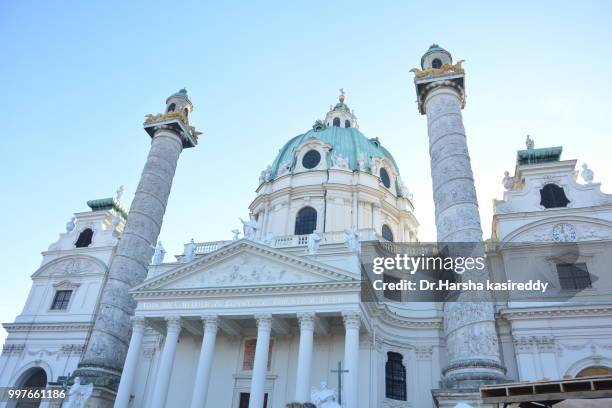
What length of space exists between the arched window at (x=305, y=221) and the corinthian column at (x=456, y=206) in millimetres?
9750

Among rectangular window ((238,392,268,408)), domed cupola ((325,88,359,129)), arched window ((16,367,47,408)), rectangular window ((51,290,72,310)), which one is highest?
domed cupola ((325,88,359,129))

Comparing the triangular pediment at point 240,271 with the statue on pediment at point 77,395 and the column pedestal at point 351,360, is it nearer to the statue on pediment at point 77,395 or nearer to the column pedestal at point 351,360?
the column pedestal at point 351,360

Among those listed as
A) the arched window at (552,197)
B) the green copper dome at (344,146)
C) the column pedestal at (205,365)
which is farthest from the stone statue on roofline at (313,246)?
the green copper dome at (344,146)

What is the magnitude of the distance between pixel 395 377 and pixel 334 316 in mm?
4664

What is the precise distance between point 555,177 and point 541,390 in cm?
1846

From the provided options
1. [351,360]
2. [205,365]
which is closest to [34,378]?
[205,365]

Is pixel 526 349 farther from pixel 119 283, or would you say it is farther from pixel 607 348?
pixel 119 283

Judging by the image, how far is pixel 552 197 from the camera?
2491 cm

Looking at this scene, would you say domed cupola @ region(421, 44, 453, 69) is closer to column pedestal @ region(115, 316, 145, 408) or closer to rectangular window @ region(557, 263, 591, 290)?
rectangular window @ region(557, 263, 591, 290)

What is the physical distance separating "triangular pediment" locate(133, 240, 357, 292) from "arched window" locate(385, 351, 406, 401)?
5968mm

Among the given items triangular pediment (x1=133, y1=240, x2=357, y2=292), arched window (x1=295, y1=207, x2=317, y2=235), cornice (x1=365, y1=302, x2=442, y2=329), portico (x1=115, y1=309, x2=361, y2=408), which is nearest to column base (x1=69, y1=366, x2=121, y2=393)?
portico (x1=115, y1=309, x2=361, y2=408)

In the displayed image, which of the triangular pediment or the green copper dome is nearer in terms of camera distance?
the triangular pediment

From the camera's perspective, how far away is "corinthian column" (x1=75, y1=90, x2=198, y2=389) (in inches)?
948

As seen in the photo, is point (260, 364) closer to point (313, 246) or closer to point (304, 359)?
point (304, 359)
